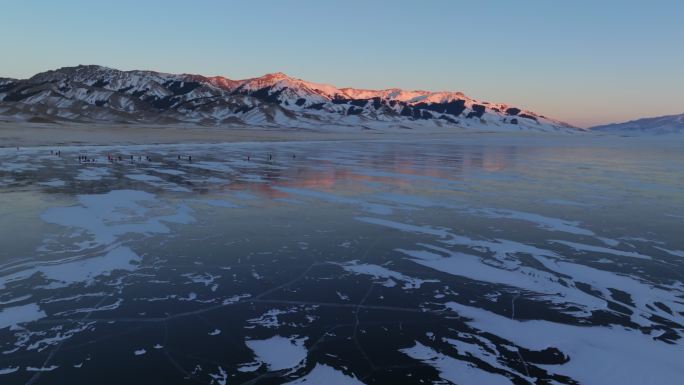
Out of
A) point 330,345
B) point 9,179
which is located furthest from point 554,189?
point 9,179

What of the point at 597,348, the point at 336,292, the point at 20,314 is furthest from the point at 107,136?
the point at 597,348

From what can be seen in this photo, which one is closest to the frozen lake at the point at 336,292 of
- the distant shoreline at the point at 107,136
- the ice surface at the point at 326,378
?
the ice surface at the point at 326,378

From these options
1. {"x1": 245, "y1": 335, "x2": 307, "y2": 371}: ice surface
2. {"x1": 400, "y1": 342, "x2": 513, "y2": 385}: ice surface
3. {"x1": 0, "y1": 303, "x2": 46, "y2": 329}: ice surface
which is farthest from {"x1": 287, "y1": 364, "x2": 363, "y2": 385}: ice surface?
{"x1": 0, "y1": 303, "x2": 46, "y2": 329}: ice surface

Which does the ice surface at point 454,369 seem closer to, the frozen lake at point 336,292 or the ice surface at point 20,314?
the frozen lake at point 336,292

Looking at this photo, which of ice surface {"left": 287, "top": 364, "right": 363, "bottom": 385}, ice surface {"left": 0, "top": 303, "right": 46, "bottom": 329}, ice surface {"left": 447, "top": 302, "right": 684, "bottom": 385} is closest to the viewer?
ice surface {"left": 287, "top": 364, "right": 363, "bottom": 385}

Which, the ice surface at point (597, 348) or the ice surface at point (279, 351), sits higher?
the ice surface at point (597, 348)

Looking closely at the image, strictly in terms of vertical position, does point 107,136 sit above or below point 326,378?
below

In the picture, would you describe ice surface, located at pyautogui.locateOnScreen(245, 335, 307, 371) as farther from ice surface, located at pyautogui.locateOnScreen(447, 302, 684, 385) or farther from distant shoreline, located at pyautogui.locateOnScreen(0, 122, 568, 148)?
distant shoreline, located at pyautogui.locateOnScreen(0, 122, 568, 148)

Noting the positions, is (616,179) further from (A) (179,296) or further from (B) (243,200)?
(A) (179,296)

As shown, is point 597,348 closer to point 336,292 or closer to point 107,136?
point 336,292
